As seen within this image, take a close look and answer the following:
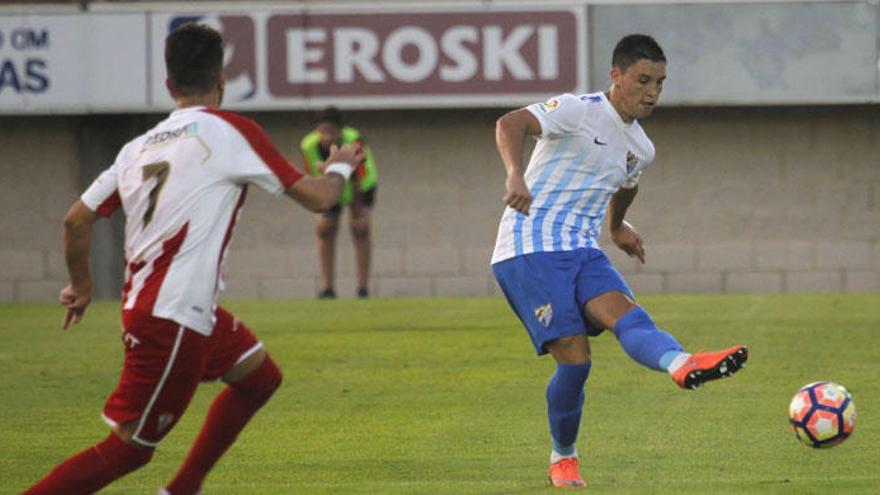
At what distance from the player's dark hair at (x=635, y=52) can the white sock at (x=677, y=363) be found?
1388 mm

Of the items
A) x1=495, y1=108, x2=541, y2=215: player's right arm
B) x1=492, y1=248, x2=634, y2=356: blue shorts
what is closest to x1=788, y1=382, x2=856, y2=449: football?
x1=492, y1=248, x2=634, y2=356: blue shorts

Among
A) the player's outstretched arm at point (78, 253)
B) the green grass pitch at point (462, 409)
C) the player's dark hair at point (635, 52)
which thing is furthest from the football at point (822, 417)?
the player's outstretched arm at point (78, 253)

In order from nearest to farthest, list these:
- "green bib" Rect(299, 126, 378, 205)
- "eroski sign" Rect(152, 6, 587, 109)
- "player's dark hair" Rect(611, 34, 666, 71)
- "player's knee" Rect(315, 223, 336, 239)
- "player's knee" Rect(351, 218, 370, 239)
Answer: "player's dark hair" Rect(611, 34, 666, 71)
"green bib" Rect(299, 126, 378, 205)
"player's knee" Rect(315, 223, 336, 239)
"player's knee" Rect(351, 218, 370, 239)
"eroski sign" Rect(152, 6, 587, 109)

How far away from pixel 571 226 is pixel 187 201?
2.10 meters

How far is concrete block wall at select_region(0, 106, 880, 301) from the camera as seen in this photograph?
23.6m

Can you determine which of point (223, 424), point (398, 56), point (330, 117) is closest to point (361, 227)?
point (330, 117)

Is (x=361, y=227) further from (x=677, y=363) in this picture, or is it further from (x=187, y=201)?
(x=187, y=201)

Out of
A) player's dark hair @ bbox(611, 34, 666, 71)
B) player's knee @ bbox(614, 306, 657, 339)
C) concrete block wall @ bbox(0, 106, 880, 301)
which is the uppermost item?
player's dark hair @ bbox(611, 34, 666, 71)

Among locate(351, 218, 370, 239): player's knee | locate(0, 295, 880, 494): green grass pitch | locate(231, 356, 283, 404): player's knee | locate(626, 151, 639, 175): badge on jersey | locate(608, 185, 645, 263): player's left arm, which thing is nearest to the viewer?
locate(231, 356, 283, 404): player's knee

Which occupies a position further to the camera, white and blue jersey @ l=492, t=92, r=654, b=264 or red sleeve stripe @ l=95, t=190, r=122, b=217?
white and blue jersey @ l=492, t=92, r=654, b=264

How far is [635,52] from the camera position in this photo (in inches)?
322

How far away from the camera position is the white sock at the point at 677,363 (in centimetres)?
738

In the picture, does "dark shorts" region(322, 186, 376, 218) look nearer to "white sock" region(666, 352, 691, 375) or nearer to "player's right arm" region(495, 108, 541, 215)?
"player's right arm" region(495, 108, 541, 215)

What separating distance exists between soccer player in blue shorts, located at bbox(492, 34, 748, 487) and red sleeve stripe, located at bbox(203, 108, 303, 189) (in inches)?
53.7
